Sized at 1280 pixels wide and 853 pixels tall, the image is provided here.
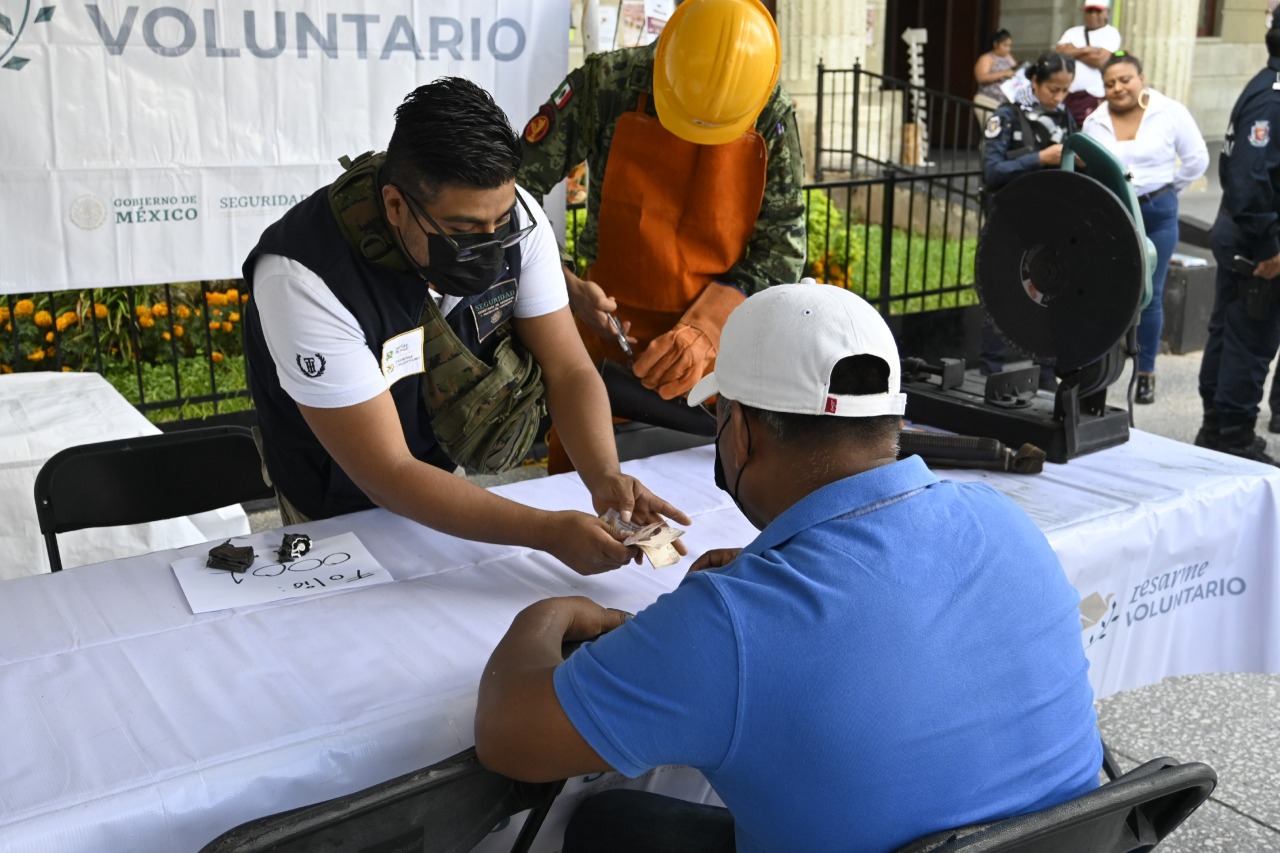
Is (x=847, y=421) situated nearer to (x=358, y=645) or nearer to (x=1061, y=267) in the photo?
(x=358, y=645)

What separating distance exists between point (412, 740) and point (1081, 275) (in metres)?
1.76

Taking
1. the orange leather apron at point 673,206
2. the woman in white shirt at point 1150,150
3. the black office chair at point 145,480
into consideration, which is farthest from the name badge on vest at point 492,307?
the woman in white shirt at point 1150,150

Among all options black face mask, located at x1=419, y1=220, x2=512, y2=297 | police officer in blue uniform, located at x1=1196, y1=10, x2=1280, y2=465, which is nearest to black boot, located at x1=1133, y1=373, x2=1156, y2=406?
police officer in blue uniform, located at x1=1196, y1=10, x2=1280, y2=465

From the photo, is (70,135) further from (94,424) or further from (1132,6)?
(1132,6)

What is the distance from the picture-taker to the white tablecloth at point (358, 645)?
1.34 metres

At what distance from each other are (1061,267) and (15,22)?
10.3ft

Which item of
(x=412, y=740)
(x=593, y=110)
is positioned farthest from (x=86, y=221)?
(x=412, y=740)

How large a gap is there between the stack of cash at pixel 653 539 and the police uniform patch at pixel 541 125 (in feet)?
4.75

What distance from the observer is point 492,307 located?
2.21 metres

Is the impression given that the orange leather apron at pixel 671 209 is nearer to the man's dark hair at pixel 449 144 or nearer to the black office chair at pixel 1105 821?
the man's dark hair at pixel 449 144

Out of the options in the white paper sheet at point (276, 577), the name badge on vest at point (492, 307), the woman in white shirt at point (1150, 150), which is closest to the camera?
the white paper sheet at point (276, 577)

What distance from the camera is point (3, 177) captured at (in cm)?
362

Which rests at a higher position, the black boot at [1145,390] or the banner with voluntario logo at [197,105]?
the banner with voluntario logo at [197,105]

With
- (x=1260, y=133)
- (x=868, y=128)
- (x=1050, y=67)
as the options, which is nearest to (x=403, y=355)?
(x=1260, y=133)
